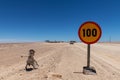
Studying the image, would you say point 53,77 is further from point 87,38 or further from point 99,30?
point 99,30

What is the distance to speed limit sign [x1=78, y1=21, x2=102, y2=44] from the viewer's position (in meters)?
6.93

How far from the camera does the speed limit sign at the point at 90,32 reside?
693 centimetres

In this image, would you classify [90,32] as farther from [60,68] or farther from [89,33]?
[60,68]

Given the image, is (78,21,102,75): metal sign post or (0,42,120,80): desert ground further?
(78,21,102,75): metal sign post

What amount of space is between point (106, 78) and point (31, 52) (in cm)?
383

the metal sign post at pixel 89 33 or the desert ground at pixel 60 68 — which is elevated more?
the metal sign post at pixel 89 33

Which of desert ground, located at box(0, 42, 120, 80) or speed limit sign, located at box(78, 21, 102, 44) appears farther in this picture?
speed limit sign, located at box(78, 21, 102, 44)

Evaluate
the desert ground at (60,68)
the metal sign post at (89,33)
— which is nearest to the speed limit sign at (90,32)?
the metal sign post at (89,33)

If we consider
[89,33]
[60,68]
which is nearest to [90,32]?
[89,33]

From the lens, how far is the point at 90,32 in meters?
7.01

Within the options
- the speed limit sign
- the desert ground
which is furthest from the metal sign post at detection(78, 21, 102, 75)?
the desert ground

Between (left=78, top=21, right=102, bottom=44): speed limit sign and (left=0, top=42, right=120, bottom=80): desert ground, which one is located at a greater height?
(left=78, top=21, right=102, bottom=44): speed limit sign

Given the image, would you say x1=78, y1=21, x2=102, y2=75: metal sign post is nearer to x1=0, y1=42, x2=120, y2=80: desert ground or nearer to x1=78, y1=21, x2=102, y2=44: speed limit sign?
x1=78, y1=21, x2=102, y2=44: speed limit sign

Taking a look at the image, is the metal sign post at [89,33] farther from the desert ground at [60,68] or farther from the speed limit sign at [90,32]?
the desert ground at [60,68]
